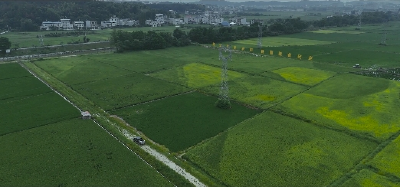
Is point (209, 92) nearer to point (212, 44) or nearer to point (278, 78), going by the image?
→ point (278, 78)

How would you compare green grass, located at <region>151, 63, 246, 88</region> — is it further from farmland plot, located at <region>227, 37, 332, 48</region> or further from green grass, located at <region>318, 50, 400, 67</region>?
farmland plot, located at <region>227, 37, 332, 48</region>

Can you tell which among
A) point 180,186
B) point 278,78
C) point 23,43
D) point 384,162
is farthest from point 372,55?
point 23,43

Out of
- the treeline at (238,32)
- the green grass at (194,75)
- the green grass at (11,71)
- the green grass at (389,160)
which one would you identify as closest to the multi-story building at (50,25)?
the treeline at (238,32)

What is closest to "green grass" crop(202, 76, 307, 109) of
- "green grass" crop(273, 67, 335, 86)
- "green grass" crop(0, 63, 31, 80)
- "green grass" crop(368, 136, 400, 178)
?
"green grass" crop(273, 67, 335, 86)

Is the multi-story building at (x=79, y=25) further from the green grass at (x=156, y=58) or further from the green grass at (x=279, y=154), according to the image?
the green grass at (x=279, y=154)

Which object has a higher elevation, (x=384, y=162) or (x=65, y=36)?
(x=65, y=36)

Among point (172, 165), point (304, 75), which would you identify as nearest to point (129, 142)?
point (172, 165)

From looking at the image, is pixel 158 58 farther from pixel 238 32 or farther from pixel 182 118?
pixel 238 32
